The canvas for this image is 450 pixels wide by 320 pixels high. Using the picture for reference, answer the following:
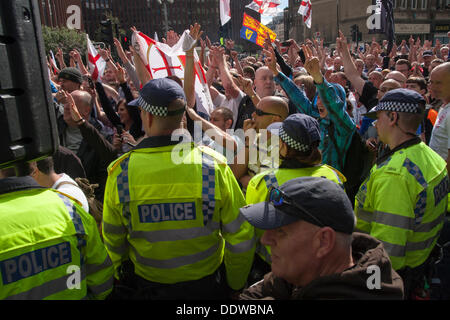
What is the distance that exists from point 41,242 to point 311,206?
1.30m

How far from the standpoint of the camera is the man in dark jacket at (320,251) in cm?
141

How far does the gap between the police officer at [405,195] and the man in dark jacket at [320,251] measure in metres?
0.73

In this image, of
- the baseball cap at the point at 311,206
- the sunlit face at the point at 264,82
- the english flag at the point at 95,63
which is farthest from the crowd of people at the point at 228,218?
the english flag at the point at 95,63

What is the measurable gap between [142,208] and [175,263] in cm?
41

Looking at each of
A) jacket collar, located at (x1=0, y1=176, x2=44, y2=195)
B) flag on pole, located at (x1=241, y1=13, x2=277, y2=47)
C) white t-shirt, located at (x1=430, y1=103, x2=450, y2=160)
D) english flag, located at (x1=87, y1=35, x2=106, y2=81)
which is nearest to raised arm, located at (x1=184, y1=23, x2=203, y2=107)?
jacket collar, located at (x1=0, y1=176, x2=44, y2=195)

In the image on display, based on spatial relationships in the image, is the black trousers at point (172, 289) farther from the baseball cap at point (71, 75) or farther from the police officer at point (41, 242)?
the baseball cap at point (71, 75)

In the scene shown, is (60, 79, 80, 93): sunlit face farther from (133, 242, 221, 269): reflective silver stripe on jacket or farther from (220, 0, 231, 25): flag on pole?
(220, 0, 231, 25): flag on pole

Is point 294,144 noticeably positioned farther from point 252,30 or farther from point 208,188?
point 252,30

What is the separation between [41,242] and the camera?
1782mm

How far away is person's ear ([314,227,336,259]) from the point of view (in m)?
1.50

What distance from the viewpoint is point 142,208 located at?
7.28 ft

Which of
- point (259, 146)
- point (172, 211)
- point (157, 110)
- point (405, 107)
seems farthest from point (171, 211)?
point (405, 107)
